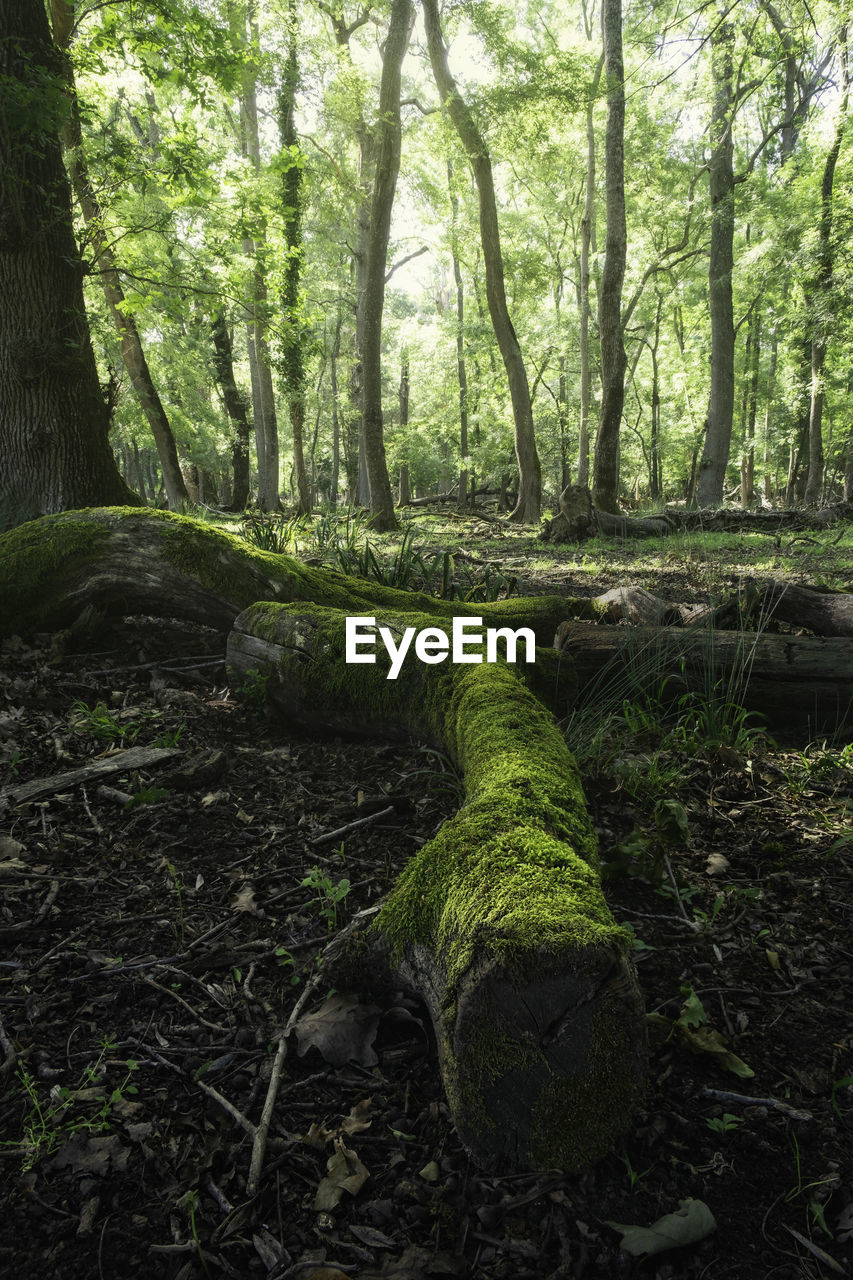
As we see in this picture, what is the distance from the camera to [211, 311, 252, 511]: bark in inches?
787

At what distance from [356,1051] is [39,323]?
5.80m

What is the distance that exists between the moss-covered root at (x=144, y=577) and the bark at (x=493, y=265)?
978 cm

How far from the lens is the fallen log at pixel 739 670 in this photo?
353cm

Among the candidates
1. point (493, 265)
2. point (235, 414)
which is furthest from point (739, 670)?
point (235, 414)

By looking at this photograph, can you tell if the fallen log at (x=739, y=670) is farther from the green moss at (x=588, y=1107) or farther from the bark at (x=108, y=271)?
the bark at (x=108, y=271)

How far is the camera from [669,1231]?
118 cm

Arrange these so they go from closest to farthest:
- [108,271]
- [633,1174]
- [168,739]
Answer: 1. [633,1174]
2. [168,739]
3. [108,271]

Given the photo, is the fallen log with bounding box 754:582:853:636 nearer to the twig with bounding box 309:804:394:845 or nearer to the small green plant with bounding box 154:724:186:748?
the twig with bounding box 309:804:394:845

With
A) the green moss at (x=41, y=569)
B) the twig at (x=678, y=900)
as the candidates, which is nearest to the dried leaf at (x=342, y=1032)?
the twig at (x=678, y=900)

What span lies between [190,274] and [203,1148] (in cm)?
829

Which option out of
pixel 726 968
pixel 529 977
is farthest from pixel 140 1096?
pixel 726 968

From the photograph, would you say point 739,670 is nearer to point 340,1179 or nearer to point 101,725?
point 340,1179

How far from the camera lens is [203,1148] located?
4.69 ft

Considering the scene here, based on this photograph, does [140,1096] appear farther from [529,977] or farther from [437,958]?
[529,977]
